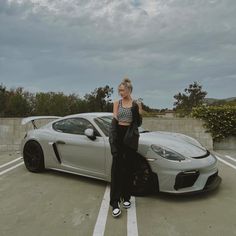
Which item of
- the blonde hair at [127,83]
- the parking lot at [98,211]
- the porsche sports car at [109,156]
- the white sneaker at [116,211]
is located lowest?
the parking lot at [98,211]

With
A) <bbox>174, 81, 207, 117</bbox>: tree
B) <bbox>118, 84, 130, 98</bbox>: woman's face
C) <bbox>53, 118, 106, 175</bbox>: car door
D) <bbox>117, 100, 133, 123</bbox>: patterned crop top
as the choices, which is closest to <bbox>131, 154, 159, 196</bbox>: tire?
<bbox>53, 118, 106, 175</bbox>: car door

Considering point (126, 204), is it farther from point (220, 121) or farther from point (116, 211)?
point (220, 121)

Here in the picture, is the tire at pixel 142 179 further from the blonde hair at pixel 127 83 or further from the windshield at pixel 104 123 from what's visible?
the blonde hair at pixel 127 83

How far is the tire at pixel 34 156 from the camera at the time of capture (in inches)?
211

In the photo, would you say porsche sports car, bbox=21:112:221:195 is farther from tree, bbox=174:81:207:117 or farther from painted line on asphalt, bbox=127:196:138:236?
tree, bbox=174:81:207:117

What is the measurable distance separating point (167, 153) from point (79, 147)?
156cm

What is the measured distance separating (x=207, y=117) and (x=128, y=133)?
6.13m

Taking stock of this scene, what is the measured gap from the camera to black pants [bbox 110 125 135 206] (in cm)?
350

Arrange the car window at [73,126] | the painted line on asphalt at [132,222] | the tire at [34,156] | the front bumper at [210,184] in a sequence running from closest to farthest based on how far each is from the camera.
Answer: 1. the painted line on asphalt at [132,222]
2. the front bumper at [210,184]
3. the car window at [73,126]
4. the tire at [34,156]

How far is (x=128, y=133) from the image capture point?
3.45m

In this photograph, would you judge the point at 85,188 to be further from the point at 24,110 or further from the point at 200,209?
the point at 24,110

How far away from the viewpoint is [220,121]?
28.9 ft

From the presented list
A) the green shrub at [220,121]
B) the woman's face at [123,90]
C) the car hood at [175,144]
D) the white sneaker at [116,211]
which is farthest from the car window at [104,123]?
the green shrub at [220,121]

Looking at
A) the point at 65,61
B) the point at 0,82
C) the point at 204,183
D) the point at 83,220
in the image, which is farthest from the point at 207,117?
the point at 0,82
